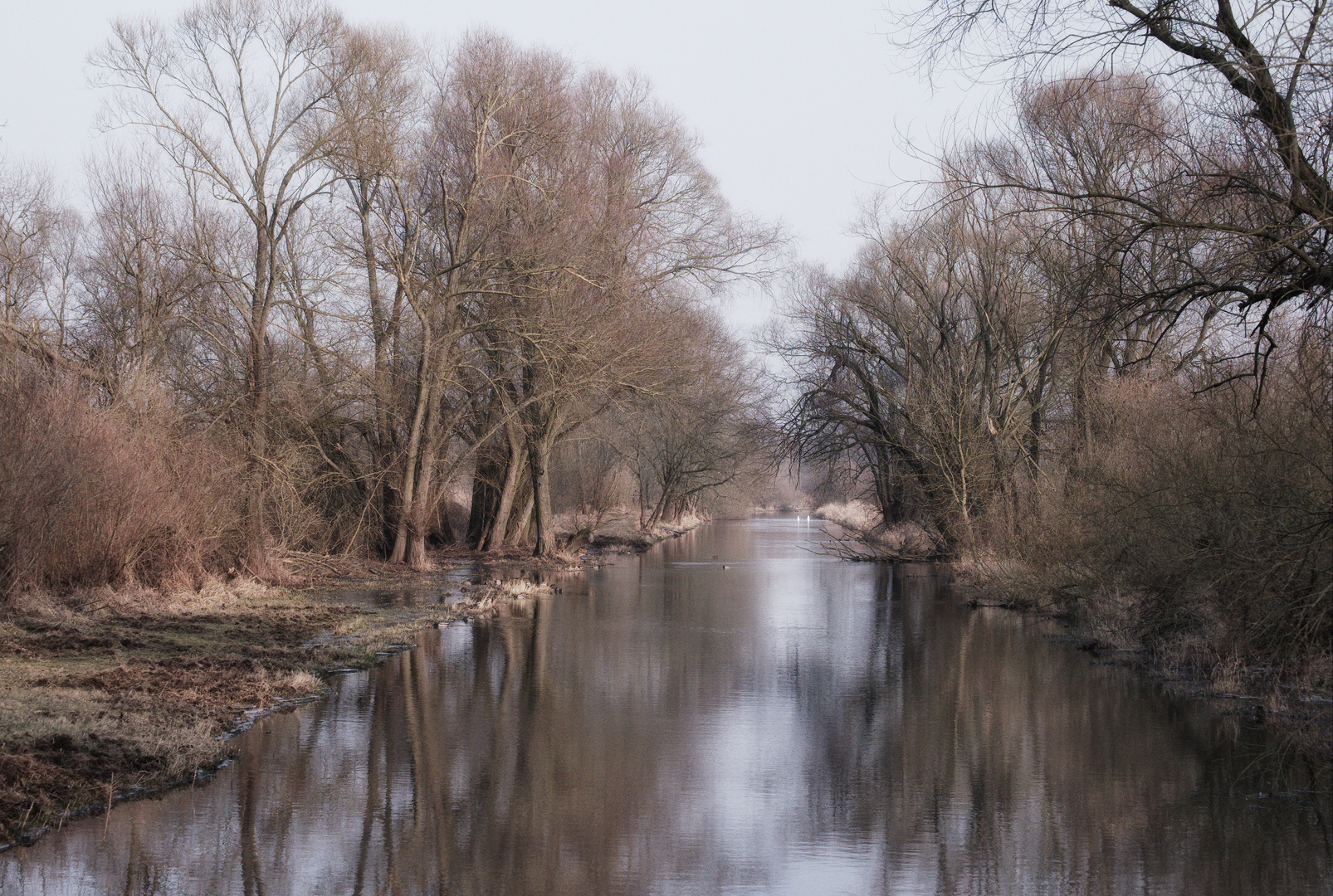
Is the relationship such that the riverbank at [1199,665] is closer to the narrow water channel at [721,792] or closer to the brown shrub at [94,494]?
the narrow water channel at [721,792]

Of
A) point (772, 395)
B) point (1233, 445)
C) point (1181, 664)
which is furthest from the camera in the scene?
point (772, 395)

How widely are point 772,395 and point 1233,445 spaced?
27.9 m

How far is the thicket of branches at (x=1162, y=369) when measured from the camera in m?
9.37

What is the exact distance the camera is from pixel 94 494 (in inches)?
629

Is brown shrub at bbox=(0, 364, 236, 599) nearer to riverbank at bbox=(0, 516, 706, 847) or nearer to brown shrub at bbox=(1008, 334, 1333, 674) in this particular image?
riverbank at bbox=(0, 516, 706, 847)

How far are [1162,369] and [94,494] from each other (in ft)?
60.3

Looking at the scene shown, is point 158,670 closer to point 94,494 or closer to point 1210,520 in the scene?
point 94,494

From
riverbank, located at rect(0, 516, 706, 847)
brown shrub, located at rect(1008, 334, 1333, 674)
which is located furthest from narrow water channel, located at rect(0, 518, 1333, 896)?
brown shrub, located at rect(1008, 334, 1333, 674)

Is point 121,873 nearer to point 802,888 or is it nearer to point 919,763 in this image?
point 802,888

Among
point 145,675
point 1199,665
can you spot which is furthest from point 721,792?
point 1199,665

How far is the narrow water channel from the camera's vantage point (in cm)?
635

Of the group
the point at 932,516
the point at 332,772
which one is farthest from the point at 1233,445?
the point at 932,516

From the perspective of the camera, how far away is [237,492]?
20562 mm

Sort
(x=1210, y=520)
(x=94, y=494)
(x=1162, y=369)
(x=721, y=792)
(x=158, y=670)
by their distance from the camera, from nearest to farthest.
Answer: (x=721, y=792) → (x=158, y=670) → (x=1210, y=520) → (x=94, y=494) → (x=1162, y=369)
